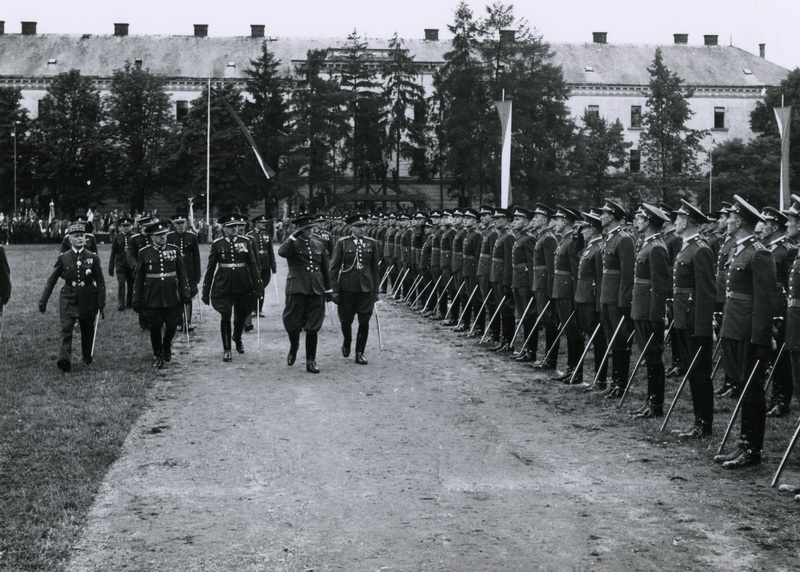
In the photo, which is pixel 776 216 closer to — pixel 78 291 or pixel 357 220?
pixel 357 220

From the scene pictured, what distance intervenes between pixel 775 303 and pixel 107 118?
232 ft

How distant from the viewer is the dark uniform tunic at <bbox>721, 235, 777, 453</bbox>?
7.94 m

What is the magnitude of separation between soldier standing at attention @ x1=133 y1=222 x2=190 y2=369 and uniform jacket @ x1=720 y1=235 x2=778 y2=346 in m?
7.75

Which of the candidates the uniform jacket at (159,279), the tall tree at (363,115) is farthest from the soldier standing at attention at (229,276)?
the tall tree at (363,115)

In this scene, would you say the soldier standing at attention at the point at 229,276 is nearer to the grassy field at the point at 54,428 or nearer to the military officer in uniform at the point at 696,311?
the grassy field at the point at 54,428

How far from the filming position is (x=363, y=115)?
68.5 meters

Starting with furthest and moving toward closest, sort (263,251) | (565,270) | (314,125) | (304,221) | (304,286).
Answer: (314,125) → (263,251) → (304,221) → (304,286) → (565,270)

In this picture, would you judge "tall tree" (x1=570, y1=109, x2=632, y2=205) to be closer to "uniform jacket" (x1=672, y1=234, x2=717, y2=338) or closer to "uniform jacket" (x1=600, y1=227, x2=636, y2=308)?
"uniform jacket" (x1=600, y1=227, x2=636, y2=308)

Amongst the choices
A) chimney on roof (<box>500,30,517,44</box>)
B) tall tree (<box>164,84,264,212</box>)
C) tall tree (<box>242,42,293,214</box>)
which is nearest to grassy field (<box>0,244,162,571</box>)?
chimney on roof (<box>500,30,517,44</box>)

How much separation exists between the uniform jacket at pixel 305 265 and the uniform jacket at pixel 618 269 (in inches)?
152

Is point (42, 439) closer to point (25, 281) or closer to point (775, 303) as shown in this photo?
point (775, 303)

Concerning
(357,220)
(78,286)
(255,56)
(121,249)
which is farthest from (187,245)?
(255,56)

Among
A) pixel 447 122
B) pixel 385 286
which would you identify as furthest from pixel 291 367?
pixel 447 122

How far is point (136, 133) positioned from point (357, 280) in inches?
2416
